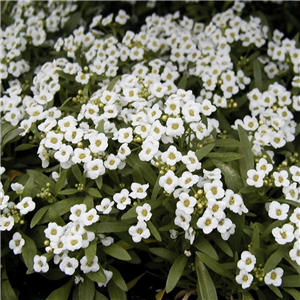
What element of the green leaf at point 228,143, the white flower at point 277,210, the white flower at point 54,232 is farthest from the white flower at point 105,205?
the white flower at point 277,210

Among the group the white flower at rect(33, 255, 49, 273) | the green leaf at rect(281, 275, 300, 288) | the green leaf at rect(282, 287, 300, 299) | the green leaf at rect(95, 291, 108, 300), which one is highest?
the white flower at rect(33, 255, 49, 273)

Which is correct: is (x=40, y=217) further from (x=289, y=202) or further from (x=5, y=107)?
(x=289, y=202)

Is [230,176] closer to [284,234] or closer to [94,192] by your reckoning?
[284,234]

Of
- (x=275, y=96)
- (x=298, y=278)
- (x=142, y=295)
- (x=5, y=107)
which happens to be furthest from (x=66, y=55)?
(x=298, y=278)

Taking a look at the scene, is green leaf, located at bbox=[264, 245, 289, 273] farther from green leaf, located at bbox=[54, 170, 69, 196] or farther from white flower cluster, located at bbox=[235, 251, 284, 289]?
green leaf, located at bbox=[54, 170, 69, 196]

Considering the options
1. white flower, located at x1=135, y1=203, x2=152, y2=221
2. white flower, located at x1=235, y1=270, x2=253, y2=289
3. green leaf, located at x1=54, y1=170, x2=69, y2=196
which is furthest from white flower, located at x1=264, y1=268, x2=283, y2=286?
green leaf, located at x1=54, y1=170, x2=69, y2=196

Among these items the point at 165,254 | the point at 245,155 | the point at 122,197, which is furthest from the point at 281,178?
the point at 122,197
